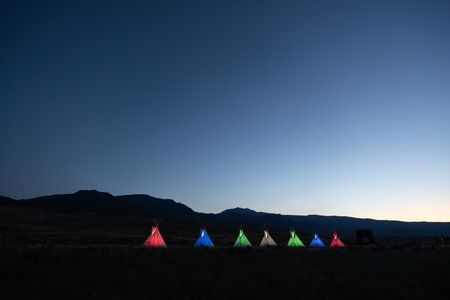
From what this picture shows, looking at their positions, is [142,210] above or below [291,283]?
above

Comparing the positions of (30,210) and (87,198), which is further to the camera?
(87,198)

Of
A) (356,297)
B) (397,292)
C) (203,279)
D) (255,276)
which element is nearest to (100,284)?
(203,279)

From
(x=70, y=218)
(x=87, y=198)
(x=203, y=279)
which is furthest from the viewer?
(x=87, y=198)

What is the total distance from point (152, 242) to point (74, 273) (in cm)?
1950

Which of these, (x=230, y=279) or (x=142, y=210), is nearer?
(x=230, y=279)

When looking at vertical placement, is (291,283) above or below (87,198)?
below

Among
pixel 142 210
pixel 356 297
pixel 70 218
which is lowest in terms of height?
pixel 356 297

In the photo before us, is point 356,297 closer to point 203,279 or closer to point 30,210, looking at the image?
point 203,279

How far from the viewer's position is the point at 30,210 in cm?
8744

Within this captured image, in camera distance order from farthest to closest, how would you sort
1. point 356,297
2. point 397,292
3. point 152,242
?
point 152,242
point 397,292
point 356,297

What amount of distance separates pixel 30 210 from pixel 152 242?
3103 inches

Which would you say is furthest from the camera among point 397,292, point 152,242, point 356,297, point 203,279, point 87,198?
point 87,198

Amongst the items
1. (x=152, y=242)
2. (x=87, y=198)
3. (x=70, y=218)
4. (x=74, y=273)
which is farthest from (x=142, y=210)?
(x=74, y=273)

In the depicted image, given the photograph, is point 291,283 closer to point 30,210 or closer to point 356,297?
point 356,297
